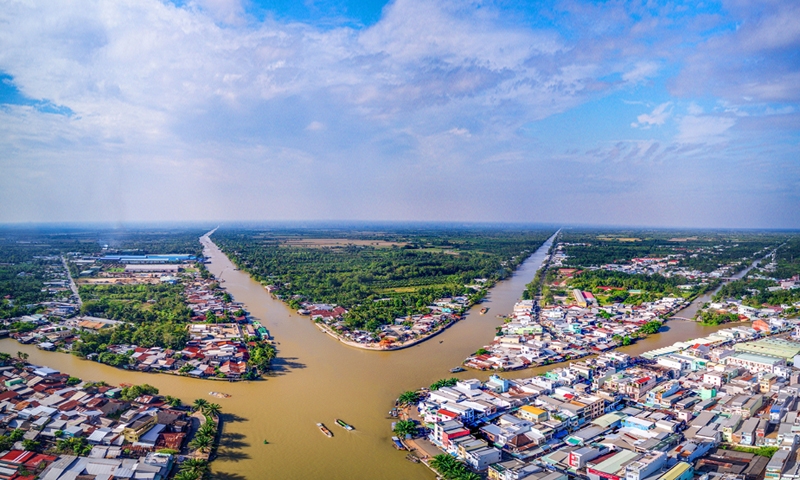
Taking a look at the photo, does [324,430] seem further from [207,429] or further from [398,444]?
[207,429]

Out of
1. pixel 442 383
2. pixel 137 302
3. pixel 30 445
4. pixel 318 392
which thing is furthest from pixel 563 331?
pixel 137 302

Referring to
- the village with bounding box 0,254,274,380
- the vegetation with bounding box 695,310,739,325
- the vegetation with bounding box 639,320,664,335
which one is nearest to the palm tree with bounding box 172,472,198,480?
the village with bounding box 0,254,274,380

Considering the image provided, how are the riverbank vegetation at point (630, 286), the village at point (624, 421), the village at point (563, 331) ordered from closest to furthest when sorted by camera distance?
1. the village at point (624, 421)
2. the village at point (563, 331)
3. the riverbank vegetation at point (630, 286)

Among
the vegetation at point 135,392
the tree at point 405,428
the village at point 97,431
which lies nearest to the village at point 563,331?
the tree at point 405,428

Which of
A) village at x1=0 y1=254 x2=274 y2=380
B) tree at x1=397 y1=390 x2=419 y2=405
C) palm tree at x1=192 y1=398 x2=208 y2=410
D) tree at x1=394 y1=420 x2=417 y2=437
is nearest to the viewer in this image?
tree at x1=394 y1=420 x2=417 y2=437

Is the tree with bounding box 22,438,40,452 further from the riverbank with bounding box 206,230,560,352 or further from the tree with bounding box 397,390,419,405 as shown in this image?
the riverbank with bounding box 206,230,560,352

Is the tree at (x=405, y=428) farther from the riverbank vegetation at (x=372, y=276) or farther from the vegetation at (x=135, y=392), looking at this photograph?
the riverbank vegetation at (x=372, y=276)
